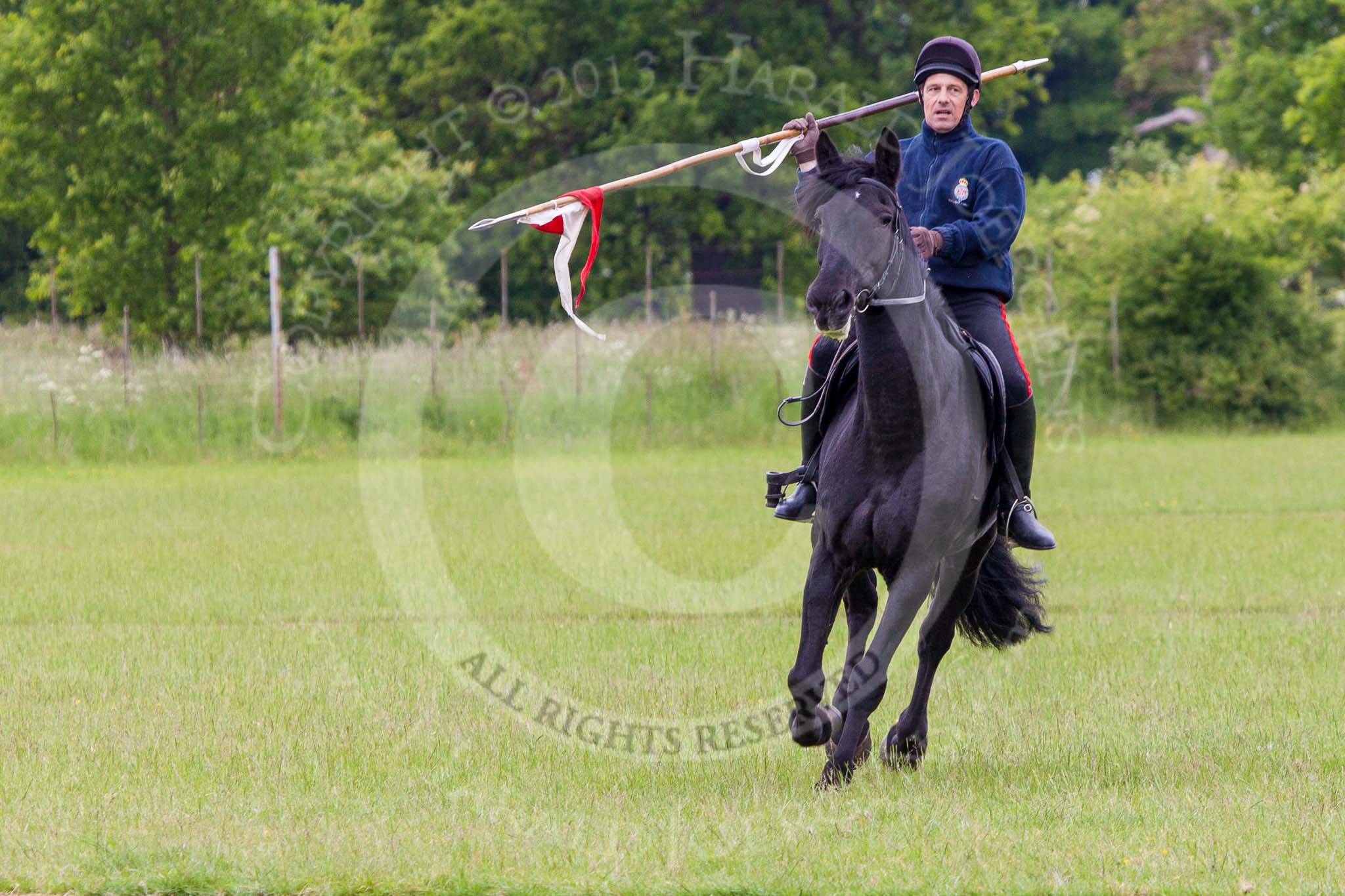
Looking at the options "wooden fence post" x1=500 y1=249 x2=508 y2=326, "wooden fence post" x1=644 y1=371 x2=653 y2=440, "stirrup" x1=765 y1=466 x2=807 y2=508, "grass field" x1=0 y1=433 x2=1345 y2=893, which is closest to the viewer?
"grass field" x1=0 y1=433 x2=1345 y2=893

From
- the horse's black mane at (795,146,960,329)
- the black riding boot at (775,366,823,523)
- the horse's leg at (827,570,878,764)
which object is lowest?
the horse's leg at (827,570,878,764)

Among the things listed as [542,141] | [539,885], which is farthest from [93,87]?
[539,885]

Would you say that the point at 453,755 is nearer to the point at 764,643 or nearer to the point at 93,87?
the point at 764,643

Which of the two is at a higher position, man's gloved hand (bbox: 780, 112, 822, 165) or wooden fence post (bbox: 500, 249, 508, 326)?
man's gloved hand (bbox: 780, 112, 822, 165)

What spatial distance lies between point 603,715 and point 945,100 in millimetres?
3830

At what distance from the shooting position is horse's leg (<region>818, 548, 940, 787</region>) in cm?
747

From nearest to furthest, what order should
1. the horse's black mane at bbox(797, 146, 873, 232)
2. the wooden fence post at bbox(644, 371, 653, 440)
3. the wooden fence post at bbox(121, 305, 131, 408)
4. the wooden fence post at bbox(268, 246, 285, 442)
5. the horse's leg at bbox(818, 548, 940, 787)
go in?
the horse's black mane at bbox(797, 146, 873, 232), the horse's leg at bbox(818, 548, 940, 787), the wooden fence post at bbox(268, 246, 285, 442), the wooden fence post at bbox(121, 305, 131, 408), the wooden fence post at bbox(644, 371, 653, 440)

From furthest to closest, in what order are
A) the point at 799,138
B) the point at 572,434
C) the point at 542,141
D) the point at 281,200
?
the point at 542,141
the point at 281,200
the point at 572,434
the point at 799,138

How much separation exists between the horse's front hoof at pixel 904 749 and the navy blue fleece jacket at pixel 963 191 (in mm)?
2297

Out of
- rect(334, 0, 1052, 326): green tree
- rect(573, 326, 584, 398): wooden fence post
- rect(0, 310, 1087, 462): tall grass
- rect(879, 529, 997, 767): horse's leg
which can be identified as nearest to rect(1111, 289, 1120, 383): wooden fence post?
rect(0, 310, 1087, 462): tall grass

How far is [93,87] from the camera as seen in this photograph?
112ft

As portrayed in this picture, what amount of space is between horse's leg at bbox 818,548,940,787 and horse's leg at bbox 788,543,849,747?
0.11 metres

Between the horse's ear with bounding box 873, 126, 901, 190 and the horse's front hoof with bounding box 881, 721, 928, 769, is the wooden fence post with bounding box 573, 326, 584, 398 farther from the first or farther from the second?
the horse's ear with bounding box 873, 126, 901, 190

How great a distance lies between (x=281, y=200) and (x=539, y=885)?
31974 millimetres
